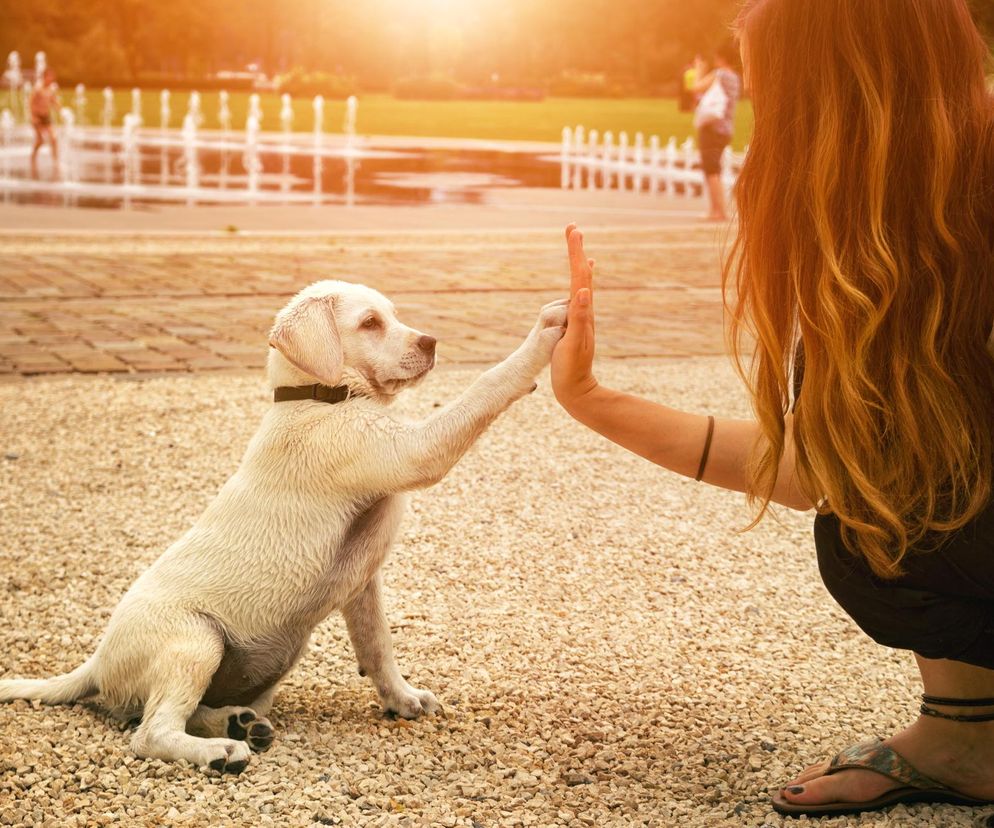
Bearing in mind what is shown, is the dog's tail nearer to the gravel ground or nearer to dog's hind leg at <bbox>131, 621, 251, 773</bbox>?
the gravel ground

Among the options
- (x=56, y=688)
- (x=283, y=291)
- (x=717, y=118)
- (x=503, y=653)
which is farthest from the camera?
(x=717, y=118)

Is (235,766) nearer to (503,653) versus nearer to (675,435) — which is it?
(503,653)

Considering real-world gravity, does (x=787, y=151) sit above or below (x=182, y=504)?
above

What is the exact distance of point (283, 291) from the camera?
10.2 m

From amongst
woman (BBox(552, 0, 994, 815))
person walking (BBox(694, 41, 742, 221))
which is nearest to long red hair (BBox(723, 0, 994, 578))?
woman (BBox(552, 0, 994, 815))

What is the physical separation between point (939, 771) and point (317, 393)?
1.73m

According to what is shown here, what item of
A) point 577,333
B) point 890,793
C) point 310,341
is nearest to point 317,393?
point 310,341

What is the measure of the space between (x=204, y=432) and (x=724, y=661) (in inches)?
130

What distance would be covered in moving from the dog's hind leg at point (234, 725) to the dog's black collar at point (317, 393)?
786mm

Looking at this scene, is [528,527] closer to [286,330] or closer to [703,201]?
[286,330]

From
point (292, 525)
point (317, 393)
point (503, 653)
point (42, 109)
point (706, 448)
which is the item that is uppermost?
point (42, 109)

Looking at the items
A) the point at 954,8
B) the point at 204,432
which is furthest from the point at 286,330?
the point at 204,432

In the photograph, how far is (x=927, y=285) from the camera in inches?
111

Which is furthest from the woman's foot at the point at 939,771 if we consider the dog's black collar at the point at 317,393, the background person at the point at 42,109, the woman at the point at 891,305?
the background person at the point at 42,109
